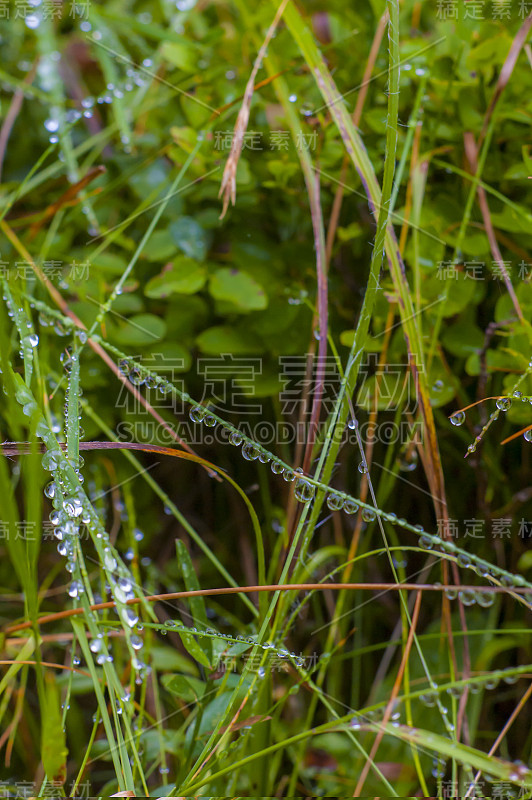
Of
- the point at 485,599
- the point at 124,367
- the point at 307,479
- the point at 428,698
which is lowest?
the point at 428,698

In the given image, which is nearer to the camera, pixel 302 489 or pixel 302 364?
pixel 302 489

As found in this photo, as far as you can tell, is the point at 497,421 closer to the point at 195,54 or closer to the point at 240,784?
the point at 240,784

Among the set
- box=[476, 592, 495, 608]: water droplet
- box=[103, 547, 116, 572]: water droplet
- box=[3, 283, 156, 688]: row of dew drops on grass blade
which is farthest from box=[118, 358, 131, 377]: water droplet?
box=[476, 592, 495, 608]: water droplet

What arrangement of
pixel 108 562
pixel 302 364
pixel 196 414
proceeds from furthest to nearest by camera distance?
1. pixel 302 364
2. pixel 196 414
3. pixel 108 562

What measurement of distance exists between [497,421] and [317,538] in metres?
0.29

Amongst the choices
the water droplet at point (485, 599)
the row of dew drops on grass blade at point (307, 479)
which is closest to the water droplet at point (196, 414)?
the row of dew drops on grass blade at point (307, 479)

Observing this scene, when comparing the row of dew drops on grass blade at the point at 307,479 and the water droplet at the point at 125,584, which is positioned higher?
the row of dew drops on grass blade at the point at 307,479

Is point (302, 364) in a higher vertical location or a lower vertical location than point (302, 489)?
higher

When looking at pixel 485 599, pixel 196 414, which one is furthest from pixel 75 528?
pixel 485 599

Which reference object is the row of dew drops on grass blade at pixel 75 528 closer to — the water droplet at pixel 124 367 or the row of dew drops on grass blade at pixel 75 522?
the row of dew drops on grass blade at pixel 75 522

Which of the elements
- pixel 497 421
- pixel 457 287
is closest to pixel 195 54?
pixel 457 287

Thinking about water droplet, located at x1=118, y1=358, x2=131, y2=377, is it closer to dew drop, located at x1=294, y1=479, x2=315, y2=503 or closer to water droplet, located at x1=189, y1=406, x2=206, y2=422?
water droplet, located at x1=189, y1=406, x2=206, y2=422

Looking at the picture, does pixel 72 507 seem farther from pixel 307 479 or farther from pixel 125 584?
pixel 307 479

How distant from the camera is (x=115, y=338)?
817mm
